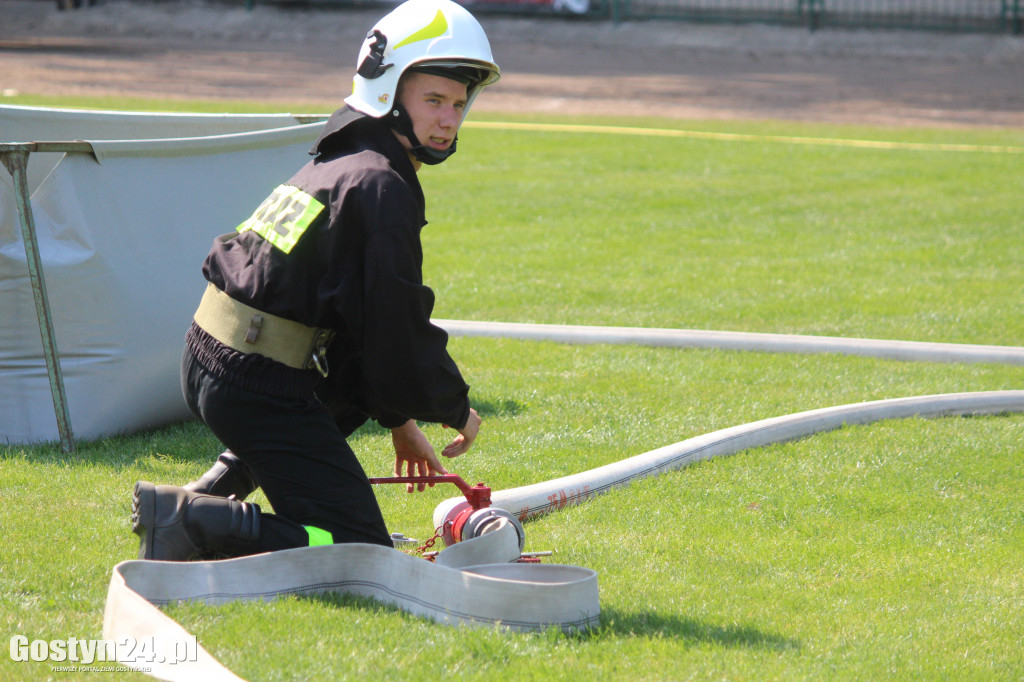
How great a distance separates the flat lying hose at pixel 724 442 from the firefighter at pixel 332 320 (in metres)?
0.54

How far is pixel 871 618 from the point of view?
3.30 metres

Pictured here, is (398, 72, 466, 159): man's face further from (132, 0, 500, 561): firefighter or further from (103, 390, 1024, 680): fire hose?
(103, 390, 1024, 680): fire hose

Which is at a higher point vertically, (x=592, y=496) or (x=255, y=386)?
(x=255, y=386)

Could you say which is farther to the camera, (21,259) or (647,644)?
(21,259)

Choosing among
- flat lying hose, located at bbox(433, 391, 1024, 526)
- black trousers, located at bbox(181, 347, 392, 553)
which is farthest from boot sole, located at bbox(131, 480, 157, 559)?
flat lying hose, located at bbox(433, 391, 1024, 526)

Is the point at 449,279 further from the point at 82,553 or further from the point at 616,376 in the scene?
the point at 82,553

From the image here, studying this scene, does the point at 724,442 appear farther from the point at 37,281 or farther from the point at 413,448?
the point at 37,281

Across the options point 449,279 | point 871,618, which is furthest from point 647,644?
point 449,279

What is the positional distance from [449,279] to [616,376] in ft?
8.60

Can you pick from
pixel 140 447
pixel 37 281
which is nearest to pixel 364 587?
pixel 140 447

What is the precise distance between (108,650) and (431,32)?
1901 mm

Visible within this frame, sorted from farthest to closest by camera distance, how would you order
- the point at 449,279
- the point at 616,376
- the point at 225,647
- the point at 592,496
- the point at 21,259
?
the point at 449,279 < the point at 616,376 < the point at 21,259 < the point at 592,496 < the point at 225,647

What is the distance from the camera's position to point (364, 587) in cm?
333

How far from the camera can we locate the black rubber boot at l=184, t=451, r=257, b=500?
369 centimetres
